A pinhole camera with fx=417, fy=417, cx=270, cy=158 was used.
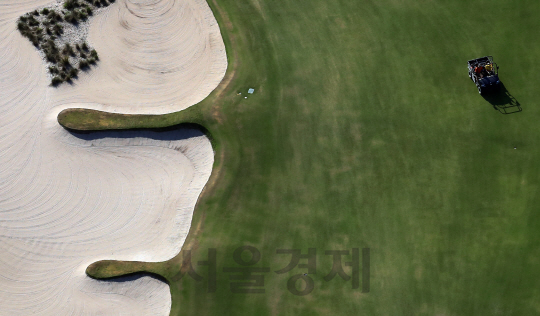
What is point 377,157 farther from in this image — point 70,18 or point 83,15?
point 70,18

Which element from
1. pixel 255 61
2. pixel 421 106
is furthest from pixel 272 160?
pixel 421 106

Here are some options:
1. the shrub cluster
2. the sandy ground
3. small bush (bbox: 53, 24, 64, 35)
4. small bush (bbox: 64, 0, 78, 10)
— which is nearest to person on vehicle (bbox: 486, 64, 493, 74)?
the sandy ground

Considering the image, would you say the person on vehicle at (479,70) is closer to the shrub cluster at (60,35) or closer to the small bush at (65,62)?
the shrub cluster at (60,35)

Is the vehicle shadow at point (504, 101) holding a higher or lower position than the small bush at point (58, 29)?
lower

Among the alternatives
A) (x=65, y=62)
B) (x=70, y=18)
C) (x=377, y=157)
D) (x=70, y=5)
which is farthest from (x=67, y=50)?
(x=377, y=157)

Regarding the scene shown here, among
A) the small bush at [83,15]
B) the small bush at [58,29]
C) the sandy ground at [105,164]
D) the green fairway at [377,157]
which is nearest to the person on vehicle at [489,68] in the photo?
the green fairway at [377,157]

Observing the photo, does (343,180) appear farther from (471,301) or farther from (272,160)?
(471,301)
